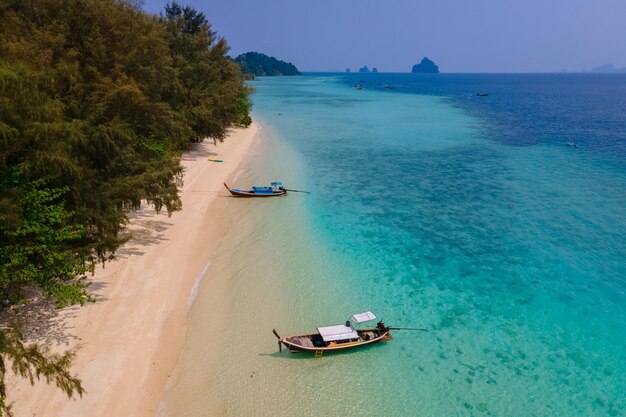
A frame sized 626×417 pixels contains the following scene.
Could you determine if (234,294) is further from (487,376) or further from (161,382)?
(487,376)

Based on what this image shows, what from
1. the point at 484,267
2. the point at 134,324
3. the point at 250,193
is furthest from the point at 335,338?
the point at 250,193

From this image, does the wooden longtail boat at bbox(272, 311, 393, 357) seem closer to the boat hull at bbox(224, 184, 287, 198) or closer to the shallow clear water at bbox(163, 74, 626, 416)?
the shallow clear water at bbox(163, 74, 626, 416)

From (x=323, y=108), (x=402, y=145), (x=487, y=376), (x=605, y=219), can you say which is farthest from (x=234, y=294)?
(x=323, y=108)

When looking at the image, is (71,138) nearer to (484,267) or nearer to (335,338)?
(335,338)

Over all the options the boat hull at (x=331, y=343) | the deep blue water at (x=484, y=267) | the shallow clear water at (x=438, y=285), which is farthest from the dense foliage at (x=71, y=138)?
the deep blue water at (x=484, y=267)

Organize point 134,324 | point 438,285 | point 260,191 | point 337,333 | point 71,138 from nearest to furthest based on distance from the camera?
point 71,138, point 337,333, point 134,324, point 438,285, point 260,191

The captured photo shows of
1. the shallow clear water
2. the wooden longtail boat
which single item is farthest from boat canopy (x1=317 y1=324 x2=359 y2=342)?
the shallow clear water
